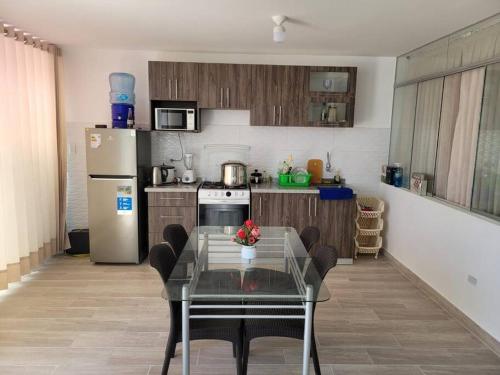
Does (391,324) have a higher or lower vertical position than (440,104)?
lower

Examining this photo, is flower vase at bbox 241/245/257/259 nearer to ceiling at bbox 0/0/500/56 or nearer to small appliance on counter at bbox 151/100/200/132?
ceiling at bbox 0/0/500/56

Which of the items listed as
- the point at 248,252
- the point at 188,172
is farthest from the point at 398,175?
the point at 248,252

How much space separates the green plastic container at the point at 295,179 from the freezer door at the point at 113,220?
1723mm

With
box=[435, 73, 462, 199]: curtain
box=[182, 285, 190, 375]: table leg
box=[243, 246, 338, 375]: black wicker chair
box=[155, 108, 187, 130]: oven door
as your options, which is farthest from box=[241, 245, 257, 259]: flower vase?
box=[155, 108, 187, 130]: oven door

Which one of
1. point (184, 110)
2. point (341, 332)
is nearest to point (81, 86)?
point (184, 110)

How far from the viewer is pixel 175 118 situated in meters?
4.26

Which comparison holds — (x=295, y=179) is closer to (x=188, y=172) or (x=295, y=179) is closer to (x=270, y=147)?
(x=270, y=147)

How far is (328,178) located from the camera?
4762 mm

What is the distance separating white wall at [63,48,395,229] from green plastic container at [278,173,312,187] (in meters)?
0.34

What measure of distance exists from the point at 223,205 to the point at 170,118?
1.20 metres

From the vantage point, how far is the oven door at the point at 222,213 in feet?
13.8

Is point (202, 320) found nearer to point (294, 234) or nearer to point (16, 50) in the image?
point (294, 234)

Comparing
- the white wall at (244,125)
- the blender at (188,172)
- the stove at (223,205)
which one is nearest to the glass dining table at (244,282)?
the stove at (223,205)

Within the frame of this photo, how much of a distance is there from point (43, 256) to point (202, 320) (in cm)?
281
